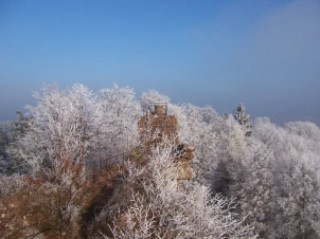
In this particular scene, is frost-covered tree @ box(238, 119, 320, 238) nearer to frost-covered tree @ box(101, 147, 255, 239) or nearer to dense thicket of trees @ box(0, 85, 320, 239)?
dense thicket of trees @ box(0, 85, 320, 239)

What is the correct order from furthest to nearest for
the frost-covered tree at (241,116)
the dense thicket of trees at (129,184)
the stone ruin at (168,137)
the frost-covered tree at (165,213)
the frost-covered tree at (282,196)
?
the frost-covered tree at (241,116), the frost-covered tree at (282,196), the stone ruin at (168,137), the dense thicket of trees at (129,184), the frost-covered tree at (165,213)

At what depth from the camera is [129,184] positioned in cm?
2047

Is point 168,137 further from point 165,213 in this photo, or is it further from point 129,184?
point 165,213

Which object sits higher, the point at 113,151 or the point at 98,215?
the point at 113,151

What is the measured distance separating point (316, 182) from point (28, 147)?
28682 mm

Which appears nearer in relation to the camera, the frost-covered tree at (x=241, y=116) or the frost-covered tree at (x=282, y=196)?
the frost-covered tree at (x=282, y=196)

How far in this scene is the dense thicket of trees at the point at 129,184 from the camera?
17.5 meters

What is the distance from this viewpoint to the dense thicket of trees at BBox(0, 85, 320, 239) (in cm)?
1747

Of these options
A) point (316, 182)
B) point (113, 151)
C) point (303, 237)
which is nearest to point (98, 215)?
point (113, 151)

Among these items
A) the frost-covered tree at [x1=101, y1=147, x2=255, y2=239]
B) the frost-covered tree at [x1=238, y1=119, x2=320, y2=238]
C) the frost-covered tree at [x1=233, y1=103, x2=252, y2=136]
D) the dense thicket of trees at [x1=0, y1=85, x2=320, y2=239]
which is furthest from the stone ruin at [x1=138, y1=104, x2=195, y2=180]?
the frost-covered tree at [x1=233, y1=103, x2=252, y2=136]

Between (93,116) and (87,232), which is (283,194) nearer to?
(93,116)

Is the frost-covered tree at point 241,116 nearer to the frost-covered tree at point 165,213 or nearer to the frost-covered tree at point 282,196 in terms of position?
A: the frost-covered tree at point 282,196

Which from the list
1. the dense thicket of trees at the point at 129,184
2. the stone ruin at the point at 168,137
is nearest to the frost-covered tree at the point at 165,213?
the dense thicket of trees at the point at 129,184

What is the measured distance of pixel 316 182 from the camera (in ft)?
131
